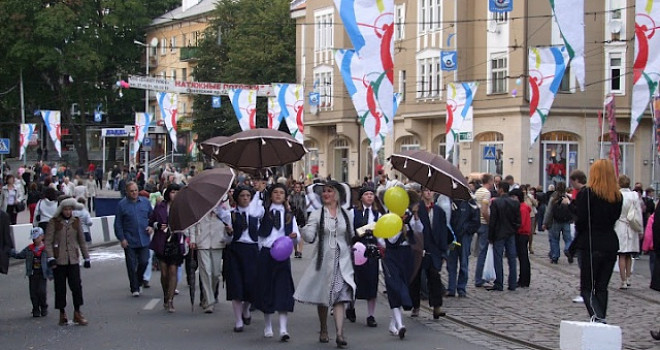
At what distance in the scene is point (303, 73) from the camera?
58.0 metres

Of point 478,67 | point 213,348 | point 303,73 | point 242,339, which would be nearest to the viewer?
point 213,348

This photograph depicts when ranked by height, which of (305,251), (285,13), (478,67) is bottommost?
(305,251)

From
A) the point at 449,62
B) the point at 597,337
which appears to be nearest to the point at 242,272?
the point at 597,337

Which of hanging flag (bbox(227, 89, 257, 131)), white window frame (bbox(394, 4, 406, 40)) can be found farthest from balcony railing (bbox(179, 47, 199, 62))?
hanging flag (bbox(227, 89, 257, 131))

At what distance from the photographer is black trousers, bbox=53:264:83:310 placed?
1206cm

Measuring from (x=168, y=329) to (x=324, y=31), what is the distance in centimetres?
4597

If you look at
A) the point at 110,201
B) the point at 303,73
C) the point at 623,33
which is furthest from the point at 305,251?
the point at 303,73

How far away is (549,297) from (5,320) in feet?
26.7

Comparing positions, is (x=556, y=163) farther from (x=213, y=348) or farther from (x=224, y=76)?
(x=213, y=348)

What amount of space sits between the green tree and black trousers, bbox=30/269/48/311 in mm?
50038

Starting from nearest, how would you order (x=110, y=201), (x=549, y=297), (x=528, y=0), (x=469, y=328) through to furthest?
(x=469, y=328) < (x=549, y=297) < (x=110, y=201) < (x=528, y=0)

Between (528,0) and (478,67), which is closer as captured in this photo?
(528,0)

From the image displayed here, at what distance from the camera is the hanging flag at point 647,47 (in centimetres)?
2106

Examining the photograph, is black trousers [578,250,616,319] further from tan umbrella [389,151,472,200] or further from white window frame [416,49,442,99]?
white window frame [416,49,442,99]
